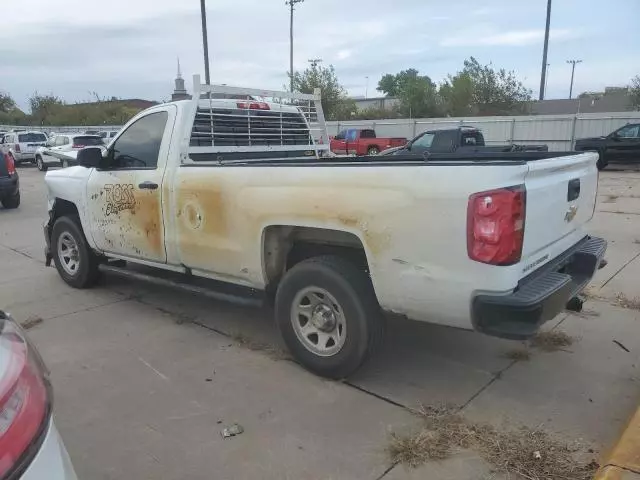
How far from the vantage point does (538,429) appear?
324 cm

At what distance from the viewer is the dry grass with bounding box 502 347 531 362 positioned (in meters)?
4.25

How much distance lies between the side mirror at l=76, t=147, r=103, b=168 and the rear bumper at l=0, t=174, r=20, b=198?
29.5 ft

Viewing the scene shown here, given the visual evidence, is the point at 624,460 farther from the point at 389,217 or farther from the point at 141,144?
the point at 141,144

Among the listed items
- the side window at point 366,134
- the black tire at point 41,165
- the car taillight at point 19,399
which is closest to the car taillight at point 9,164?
the car taillight at point 19,399

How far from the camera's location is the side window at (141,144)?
16.2 feet

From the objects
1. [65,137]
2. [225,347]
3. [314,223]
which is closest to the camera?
[314,223]

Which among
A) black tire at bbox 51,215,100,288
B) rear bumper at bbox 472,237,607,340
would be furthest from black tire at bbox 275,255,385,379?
black tire at bbox 51,215,100,288

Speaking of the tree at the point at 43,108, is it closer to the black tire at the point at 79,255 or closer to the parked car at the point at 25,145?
the parked car at the point at 25,145

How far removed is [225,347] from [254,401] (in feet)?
3.16

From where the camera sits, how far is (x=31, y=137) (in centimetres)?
2836

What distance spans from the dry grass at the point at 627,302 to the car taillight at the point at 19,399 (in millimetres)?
5261

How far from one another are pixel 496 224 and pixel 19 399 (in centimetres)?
234

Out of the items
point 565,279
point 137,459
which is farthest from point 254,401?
point 565,279

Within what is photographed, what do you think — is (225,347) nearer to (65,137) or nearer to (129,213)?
(129,213)
